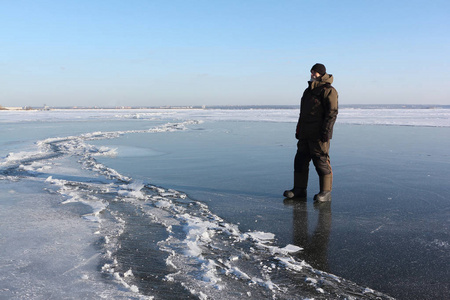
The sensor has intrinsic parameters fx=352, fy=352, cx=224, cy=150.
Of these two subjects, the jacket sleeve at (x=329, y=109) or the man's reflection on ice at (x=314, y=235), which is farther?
the jacket sleeve at (x=329, y=109)

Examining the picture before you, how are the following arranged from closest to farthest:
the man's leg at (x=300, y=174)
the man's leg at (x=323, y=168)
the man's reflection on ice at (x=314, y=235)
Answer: the man's reflection on ice at (x=314, y=235), the man's leg at (x=323, y=168), the man's leg at (x=300, y=174)

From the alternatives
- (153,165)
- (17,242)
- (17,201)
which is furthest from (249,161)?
(17,242)

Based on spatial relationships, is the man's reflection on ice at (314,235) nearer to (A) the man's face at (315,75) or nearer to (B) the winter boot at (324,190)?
(B) the winter boot at (324,190)

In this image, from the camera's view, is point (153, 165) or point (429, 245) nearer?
point (429, 245)

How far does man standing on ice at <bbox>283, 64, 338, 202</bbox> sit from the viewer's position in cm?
418

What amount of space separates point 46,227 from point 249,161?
4590mm

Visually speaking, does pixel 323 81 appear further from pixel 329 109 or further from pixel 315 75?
pixel 329 109

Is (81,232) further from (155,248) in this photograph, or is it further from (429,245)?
(429,245)

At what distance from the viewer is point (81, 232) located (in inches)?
128

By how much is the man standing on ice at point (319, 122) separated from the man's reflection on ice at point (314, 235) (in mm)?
294

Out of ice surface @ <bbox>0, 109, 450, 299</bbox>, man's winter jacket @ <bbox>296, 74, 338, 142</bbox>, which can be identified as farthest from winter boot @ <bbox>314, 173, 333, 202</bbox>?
Result: ice surface @ <bbox>0, 109, 450, 299</bbox>

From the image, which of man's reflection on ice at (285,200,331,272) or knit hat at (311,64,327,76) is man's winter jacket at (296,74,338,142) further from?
man's reflection on ice at (285,200,331,272)

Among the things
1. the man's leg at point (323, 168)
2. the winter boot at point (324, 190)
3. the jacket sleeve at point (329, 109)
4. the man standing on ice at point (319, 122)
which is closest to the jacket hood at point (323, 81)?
the man standing on ice at point (319, 122)

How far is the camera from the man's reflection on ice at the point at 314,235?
2.78 m
